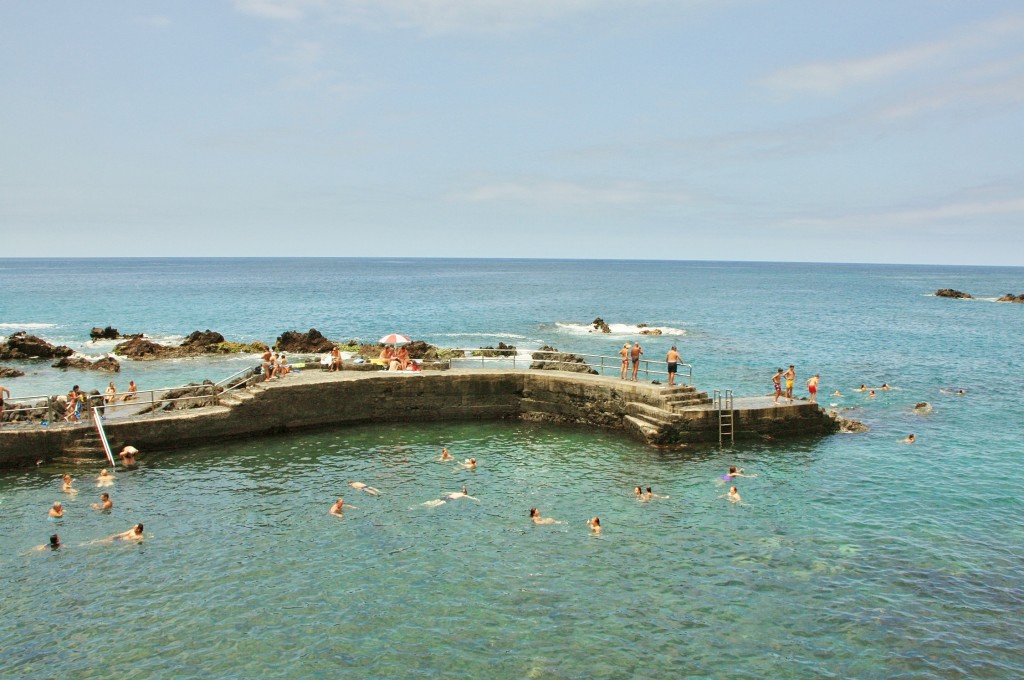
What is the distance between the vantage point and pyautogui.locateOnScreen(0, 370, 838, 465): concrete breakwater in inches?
949

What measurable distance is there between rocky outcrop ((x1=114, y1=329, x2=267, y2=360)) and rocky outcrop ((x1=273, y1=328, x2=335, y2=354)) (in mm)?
1451

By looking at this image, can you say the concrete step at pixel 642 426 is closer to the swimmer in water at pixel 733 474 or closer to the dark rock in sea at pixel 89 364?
the swimmer in water at pixel 733 474

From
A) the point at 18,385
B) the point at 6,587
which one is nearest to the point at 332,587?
the point at 6,587

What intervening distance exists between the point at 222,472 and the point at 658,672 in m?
15.9

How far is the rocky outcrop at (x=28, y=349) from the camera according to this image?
4888 cm

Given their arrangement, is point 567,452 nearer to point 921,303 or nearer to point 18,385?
point 18,385

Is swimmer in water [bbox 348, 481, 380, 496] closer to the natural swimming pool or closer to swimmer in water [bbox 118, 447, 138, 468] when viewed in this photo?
the natural swimming pool

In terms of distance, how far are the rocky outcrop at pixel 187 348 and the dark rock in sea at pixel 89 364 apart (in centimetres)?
330

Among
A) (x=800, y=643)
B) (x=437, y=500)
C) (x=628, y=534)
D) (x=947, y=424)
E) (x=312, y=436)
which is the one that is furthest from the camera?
(x=947, y=424)

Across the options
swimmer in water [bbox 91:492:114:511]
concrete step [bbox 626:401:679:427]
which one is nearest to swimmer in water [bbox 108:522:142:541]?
swimmer in water [bbox 91:492:114:511]

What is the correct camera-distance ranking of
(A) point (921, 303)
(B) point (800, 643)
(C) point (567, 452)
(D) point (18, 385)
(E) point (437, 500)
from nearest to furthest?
(B) point (800, 643), (E) point (437, 500), (C) point (567, 452), (D) point (18, 385), (A) point (921, 303)

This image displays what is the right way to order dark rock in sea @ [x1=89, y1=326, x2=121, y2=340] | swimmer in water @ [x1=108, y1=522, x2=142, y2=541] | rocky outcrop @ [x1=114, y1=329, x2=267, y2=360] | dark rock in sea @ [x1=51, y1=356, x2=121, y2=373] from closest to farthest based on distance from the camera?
swimmer in water @ [x1=108, y1=522, x2=142, y2=541] → dark rock in sea @ [x1=51, y1=356, x2=121, y2=373] → rocky outcrop @ [x1=114, y1=329, x2=267, y2=360] → dark rock in sea @ [x1=89, y1=326, x2=121, y2=340]

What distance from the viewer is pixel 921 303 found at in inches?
4454

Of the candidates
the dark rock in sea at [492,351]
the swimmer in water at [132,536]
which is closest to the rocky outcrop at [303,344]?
the dark rock in sea at [492,351]
